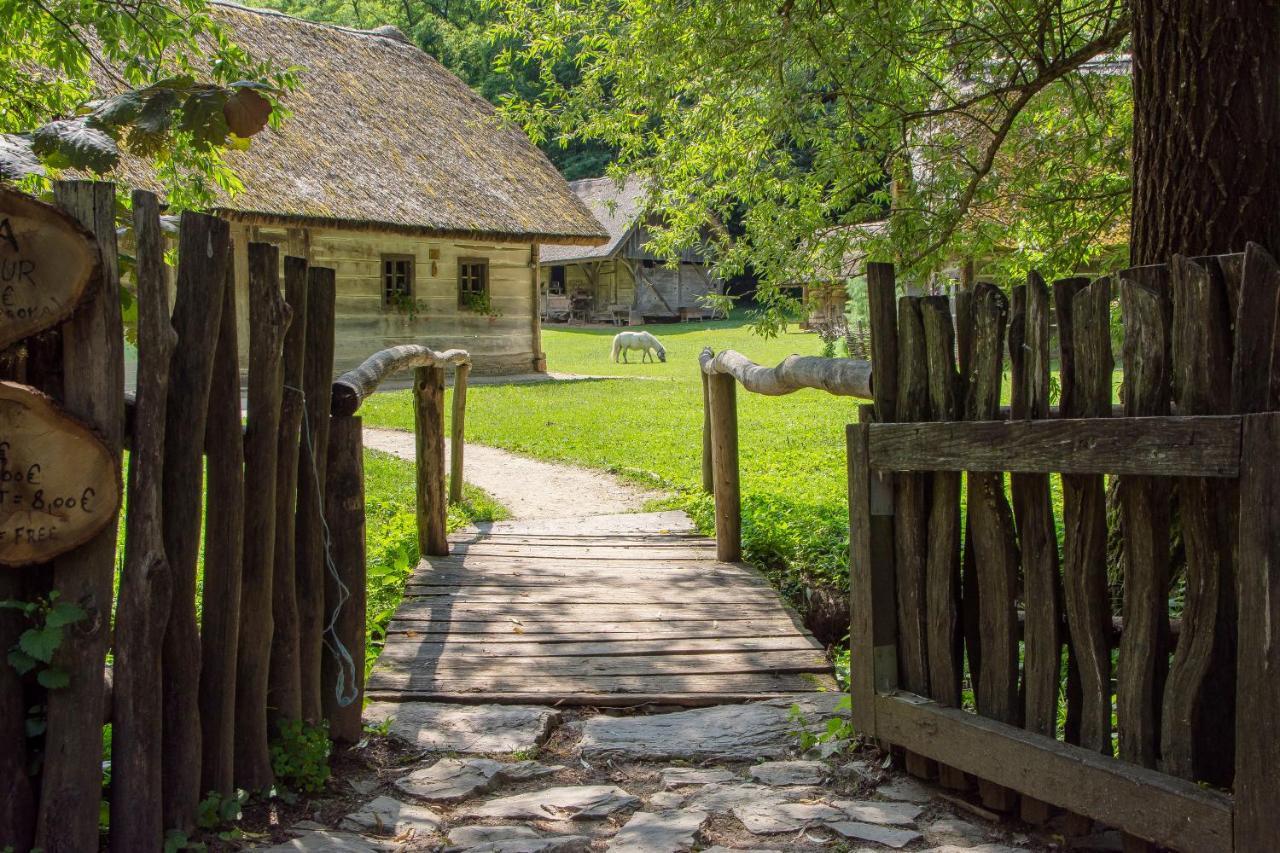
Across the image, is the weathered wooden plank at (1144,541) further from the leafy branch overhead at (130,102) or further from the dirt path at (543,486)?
the dirt path at (543,486)

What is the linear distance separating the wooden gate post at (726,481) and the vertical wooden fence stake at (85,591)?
380 centimetres

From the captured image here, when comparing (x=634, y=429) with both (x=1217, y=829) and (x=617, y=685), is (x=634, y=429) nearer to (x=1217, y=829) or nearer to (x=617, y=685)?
(x=617, y=685)

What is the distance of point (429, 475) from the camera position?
6.05 meters

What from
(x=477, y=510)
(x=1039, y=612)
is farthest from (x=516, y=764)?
(x=477, y=510)

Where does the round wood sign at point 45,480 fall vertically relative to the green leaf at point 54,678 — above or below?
above

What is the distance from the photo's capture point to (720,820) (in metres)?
3.02

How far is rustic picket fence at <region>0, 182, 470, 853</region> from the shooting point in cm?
247

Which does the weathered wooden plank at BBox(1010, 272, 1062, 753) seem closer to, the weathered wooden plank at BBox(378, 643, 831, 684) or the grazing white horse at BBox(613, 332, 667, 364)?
the weathered wooden plank at BBox(378, 643, 831, 684)

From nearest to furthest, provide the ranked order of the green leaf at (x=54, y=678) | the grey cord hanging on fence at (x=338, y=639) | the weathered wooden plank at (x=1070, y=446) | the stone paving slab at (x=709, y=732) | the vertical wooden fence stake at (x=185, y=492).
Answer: the weathered wooden plank at (x=1070, y=446), the green leaf at (x=54, y=678), the vertical wooden fence stake at (x=185, y=492), the grey cord hanging on fence at (x=338, y=639), the stone paving slab at (x=709, y=732)

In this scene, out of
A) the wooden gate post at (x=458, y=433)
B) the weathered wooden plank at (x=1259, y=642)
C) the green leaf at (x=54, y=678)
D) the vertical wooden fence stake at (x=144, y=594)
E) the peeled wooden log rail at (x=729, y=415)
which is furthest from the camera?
the wooden gate post at (x=458, y=433)

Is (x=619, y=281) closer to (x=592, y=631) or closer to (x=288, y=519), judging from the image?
(x=592, y=631)

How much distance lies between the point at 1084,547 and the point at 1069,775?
52 cm

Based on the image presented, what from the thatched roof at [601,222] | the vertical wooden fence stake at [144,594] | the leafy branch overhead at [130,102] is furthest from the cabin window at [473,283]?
the thatched roof at [601,222]

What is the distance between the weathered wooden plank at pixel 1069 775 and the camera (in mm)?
2373
